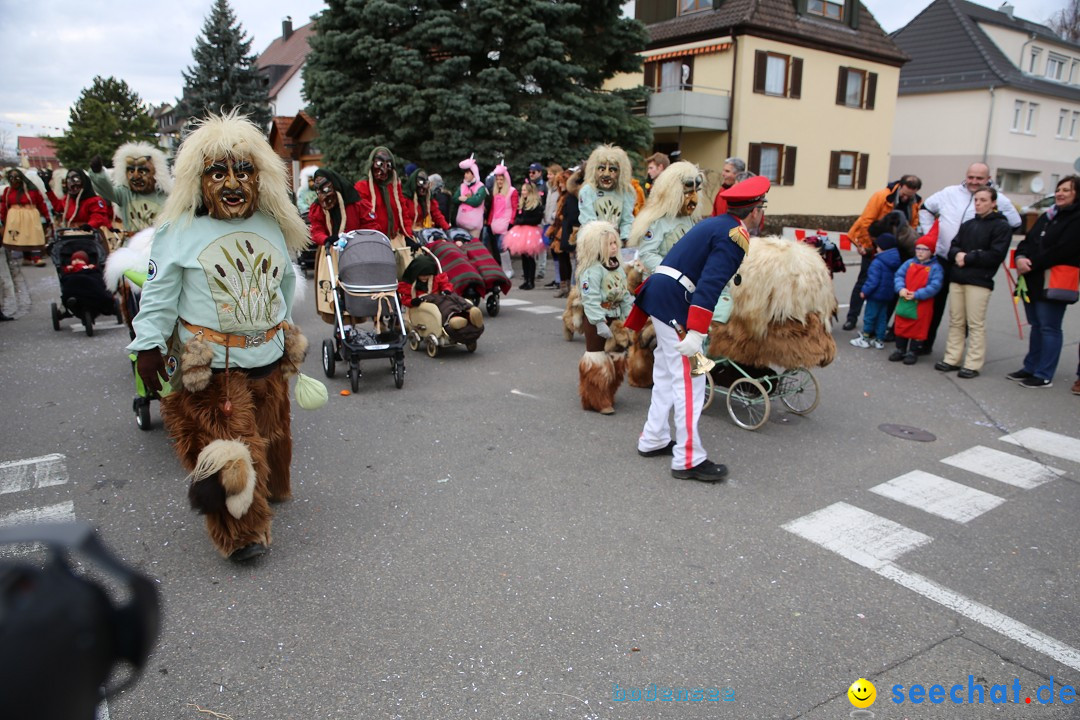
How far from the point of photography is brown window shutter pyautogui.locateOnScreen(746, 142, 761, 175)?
2589 cm

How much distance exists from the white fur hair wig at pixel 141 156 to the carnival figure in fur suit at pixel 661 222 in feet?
14.9

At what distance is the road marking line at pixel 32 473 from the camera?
4758 millimetres

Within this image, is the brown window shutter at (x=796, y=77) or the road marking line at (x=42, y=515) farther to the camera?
the brown window shutter at (x=796, y=77)

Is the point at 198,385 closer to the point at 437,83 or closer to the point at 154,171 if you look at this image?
the point at 154,171

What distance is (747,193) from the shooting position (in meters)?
4.73

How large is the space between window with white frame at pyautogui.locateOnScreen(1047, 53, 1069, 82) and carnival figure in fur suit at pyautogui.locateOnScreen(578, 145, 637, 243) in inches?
1565

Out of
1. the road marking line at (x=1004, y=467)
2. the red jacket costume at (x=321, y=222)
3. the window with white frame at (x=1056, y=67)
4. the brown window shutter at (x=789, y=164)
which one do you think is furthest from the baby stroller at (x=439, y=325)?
the window with white frame at (x=1056, y=67)

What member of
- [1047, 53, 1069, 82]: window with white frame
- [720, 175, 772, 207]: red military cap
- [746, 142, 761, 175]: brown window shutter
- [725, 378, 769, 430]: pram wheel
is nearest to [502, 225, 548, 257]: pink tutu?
[725, 378, 769, 430]: pram wheel

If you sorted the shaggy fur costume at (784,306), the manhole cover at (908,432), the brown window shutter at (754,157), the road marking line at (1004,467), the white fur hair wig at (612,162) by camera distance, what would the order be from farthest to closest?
the brown window shutter at (754,157) < the white fur hair wig at (612,162) < the manhole cover at (908,432) < the shaggy fur costume at (784,306) < the road marking line at (1004,467)

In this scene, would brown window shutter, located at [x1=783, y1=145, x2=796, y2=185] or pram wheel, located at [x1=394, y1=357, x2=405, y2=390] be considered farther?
brown window shutter, located at [x1=783, y1=145, x2=796, y2=185]

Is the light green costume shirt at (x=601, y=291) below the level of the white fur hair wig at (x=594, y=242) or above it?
below

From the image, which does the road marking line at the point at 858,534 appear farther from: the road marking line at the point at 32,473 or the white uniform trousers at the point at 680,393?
the road marking line at the point at 32,473

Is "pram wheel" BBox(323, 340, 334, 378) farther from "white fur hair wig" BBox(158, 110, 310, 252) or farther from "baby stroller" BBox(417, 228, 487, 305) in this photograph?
"white fur hair wig" BBox(158, 110, 310, 252)

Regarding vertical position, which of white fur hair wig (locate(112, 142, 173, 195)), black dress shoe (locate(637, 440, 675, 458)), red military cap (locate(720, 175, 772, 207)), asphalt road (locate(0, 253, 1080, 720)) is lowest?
asphalt road (locate(0, 253, 1080, 720))
